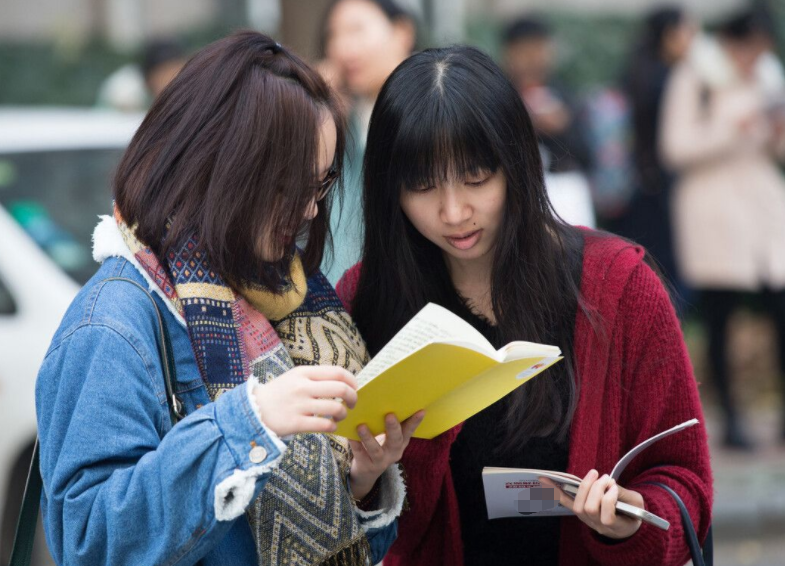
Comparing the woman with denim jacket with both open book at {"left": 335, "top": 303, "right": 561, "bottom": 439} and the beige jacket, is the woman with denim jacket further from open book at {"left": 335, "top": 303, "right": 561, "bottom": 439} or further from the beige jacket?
the beige jacket

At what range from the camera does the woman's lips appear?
7.66ft

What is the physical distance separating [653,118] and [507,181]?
179 inches

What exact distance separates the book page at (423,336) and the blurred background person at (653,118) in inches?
193

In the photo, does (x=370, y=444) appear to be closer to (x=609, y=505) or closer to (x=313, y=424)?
(x=313, y=424)

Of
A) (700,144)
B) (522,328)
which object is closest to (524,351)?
(522,328)

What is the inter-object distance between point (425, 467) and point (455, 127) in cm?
68

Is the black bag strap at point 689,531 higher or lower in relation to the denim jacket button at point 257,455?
lower

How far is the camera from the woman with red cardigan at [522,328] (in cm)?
224

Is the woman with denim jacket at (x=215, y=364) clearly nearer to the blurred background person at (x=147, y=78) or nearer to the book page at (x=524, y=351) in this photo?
the book page at (x=524, y=351)

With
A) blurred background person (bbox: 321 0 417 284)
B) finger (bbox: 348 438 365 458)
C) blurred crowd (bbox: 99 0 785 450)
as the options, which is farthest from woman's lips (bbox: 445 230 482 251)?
blurred crowd (bbox: 99 0 785 450)

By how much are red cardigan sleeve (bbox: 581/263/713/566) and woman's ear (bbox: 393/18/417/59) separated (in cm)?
217

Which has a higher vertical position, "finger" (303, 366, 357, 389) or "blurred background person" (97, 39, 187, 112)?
"finger" (303, 366, 357, 389)

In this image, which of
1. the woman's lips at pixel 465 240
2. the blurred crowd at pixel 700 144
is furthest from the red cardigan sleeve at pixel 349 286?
the blurred crowd at pixel 700 144

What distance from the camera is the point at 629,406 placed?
2273 mm
